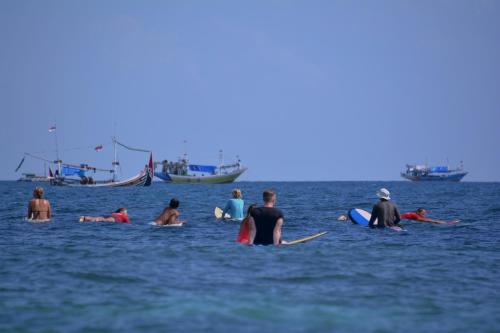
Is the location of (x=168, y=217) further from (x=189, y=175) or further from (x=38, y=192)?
(x=189, y=175)

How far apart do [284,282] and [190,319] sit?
10.6 feet

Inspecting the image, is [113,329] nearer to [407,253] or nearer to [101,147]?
[407,253]

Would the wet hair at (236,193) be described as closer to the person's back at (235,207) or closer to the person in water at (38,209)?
the person's back at (235,207)

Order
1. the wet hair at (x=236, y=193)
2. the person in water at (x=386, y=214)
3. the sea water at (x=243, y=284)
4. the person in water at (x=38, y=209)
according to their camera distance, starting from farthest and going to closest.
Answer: the wet hair at (x=236, y=193), the person in water at (x=38, y=209), the person in water at (x=386, y=214), the sea water at (x=243, y=284)

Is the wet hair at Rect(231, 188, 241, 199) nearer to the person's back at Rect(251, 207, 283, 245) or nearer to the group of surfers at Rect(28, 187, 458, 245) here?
the group of surfers at Rect(28, 187, 458, 245)

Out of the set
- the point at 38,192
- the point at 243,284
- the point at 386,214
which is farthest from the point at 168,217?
the point at 243,284

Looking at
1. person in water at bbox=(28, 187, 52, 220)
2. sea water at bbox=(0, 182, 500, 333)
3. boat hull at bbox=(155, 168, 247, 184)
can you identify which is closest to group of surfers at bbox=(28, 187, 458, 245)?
person in water at bbox=(28, 187, 52, 220)

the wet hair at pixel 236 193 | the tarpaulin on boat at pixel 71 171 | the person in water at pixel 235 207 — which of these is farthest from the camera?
the tarpaulin on boat at pixel 71 171

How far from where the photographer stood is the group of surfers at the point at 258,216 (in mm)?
15750

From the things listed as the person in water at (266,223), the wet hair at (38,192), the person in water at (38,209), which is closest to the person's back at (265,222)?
the person in water at (266,223)

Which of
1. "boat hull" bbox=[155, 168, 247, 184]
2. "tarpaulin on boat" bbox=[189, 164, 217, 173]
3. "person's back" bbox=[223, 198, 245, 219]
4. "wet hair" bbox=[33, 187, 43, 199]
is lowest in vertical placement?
"person's back" bbox=[223, 198, 245, 219]

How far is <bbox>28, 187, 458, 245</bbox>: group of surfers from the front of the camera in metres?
15.8

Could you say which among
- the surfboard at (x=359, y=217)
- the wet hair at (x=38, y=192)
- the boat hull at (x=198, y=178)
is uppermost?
the boat hull at (x=198, y=178)

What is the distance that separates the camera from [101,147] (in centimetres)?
14150
